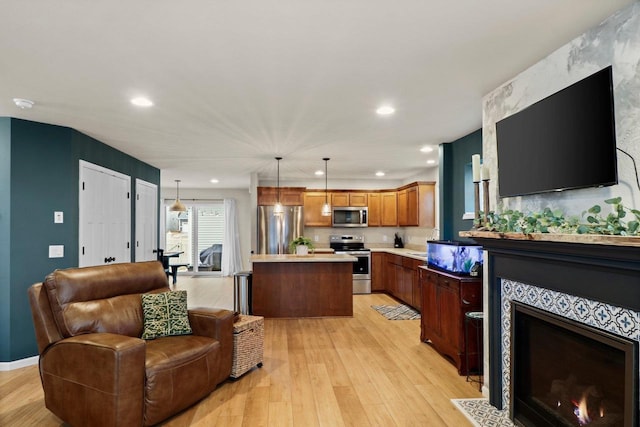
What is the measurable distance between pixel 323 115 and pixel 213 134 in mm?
1458

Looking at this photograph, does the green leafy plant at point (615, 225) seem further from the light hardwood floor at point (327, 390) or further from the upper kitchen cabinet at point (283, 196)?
the upper kitchen cabinet at point (283, 196)

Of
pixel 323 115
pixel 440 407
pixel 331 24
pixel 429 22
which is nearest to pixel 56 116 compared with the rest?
pixel 323 115

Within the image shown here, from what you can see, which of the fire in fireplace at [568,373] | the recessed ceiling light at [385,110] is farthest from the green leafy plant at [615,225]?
the recessed ceiling light at [385,110]

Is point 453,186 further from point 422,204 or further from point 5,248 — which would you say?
point 5,248

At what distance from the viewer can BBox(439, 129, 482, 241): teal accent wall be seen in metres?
4.73

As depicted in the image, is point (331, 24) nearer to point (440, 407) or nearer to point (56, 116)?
point (440, 407)

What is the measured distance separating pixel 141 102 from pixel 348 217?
5.51 m

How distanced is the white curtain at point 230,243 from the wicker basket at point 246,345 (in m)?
6.76

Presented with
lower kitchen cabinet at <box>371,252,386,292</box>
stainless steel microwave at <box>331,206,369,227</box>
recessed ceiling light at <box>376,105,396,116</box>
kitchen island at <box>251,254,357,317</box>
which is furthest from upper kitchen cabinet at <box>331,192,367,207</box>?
recessed ceiling light at <box>376,105,396,116</box>

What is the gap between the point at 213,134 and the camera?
4.52m

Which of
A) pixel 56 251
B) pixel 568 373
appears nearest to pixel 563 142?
pixel 568 373

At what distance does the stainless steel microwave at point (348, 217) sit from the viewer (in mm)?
8297

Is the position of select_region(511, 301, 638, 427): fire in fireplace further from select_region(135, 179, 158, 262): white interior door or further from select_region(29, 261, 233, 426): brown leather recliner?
select_region(135, 179, 158, 262): white interior door

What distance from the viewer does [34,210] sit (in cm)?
393
